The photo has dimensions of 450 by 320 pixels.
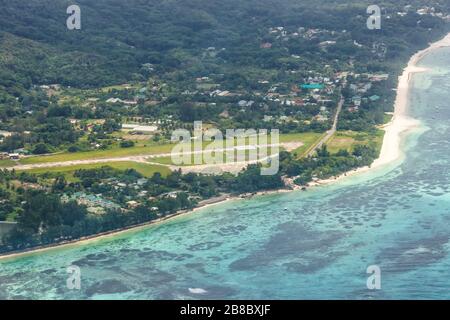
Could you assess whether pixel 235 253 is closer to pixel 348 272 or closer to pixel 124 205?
pixel 348 272

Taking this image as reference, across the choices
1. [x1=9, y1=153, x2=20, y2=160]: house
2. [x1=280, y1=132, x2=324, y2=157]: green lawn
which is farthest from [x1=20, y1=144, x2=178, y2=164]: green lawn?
[x1=280, y1=132, x2=324, y2=157]: green lawn

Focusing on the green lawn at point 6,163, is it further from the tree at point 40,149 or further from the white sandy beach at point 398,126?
the white sandy beach at point 398,126

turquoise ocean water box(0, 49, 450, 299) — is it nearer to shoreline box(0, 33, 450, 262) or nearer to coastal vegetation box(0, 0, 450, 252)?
shoreline box(0, 33, 450, 262)

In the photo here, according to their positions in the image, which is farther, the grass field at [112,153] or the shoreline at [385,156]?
the grass field at [112,153]

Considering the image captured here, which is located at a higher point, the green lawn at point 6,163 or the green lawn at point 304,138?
A: the green lawn at point 304,138

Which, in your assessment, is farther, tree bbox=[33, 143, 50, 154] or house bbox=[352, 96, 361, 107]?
house bbox=[352, 96, 361, 107]

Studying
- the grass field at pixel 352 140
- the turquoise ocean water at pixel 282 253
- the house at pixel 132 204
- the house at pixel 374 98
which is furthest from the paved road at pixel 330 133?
the house at pixel 132 204
